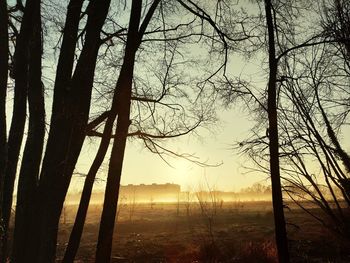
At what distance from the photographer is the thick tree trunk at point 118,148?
16.3ft

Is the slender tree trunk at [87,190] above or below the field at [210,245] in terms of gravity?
above

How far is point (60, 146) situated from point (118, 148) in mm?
1091

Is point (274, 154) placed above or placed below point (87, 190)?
above

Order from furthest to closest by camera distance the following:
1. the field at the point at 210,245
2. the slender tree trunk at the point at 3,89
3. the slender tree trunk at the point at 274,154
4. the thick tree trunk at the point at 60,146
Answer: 1. the field at the point at 210,245
2. the slender tree trunk at the point at 274,154
3. the thick tree trunk at the point at 60,146
4. the slender tree trunk at the point at 3,89

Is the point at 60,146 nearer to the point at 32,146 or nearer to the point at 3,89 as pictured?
the point at 32,146

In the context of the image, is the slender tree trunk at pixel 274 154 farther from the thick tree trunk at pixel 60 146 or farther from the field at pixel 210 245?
the thick tree trunk at pixel 60 146

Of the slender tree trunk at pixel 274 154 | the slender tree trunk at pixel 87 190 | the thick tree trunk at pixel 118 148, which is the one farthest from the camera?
the slender tree trunk at pixel 274 154

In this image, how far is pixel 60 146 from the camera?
4.26 m

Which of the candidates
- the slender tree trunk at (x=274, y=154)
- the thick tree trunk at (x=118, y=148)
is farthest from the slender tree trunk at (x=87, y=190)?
the slender tree trunk at (x=274, y=154)

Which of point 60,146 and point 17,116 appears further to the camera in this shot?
point 17,116

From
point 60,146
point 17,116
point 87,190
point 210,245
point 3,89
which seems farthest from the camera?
point 210,245

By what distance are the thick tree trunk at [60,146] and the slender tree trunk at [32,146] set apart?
0.39 ft

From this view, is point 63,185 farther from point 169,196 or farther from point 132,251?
point 169,196

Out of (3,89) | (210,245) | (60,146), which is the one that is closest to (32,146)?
(60,146)
